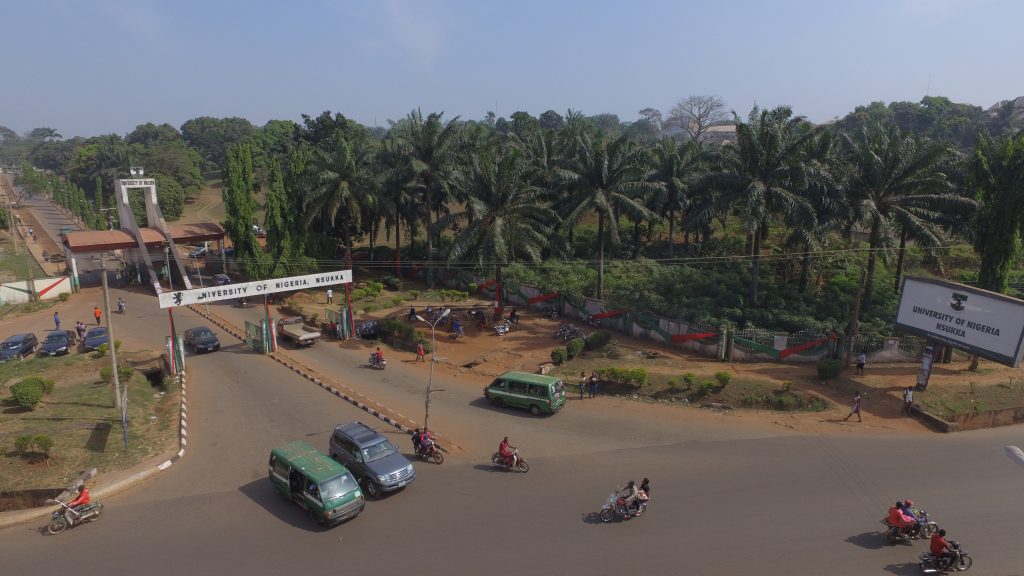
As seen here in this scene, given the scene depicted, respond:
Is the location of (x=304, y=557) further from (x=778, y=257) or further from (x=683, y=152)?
(x=683, y=152)

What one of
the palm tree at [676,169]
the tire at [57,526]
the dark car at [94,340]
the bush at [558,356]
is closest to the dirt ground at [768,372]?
the bush at [558,356]

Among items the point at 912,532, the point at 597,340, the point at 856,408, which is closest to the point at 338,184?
the point at 597,340

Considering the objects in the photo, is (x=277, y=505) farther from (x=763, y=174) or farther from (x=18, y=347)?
(x=763, y=174)

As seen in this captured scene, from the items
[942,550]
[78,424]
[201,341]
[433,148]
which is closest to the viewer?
[942,550]

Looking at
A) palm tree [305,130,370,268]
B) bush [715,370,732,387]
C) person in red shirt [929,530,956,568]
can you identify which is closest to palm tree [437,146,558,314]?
bush [715,370,732,387]

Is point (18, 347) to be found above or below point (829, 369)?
below

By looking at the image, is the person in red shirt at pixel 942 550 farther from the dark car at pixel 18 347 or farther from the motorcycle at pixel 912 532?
the dark car at pixel 18 347

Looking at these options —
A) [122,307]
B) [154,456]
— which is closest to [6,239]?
[122,307]
